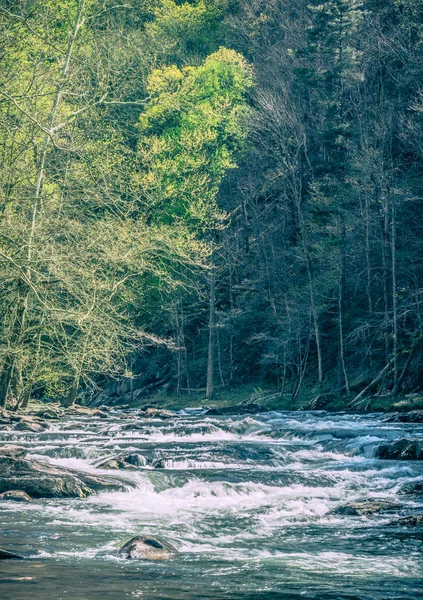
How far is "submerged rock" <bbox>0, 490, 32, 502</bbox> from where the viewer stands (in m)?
12.8

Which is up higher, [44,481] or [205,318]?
[205,318]

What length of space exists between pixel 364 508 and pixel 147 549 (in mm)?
4452

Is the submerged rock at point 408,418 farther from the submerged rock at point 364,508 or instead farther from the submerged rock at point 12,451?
the submerged rock at point 12,451

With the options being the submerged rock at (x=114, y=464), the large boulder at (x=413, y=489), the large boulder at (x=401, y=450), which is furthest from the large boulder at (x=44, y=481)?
the large boulder at (x=401, y=450)

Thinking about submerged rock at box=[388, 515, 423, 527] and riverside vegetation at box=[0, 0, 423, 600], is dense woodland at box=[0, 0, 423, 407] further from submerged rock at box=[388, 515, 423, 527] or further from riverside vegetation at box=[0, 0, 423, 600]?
submerged rock at box=[388, 515, 423, 527]

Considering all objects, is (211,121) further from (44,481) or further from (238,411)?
(44,481)

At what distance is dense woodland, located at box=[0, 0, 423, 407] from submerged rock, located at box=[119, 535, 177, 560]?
3.61 m

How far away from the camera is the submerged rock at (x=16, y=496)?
12812mm

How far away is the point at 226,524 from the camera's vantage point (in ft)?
38.0

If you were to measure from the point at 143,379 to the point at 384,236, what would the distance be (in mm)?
19608

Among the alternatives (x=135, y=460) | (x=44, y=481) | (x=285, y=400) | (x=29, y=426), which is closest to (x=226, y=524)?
(x=44, y=481)

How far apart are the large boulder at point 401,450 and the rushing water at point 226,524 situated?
0.46 meters

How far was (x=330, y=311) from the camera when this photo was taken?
35.9 m

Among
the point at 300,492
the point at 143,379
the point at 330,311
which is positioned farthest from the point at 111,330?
the point at 143,379
